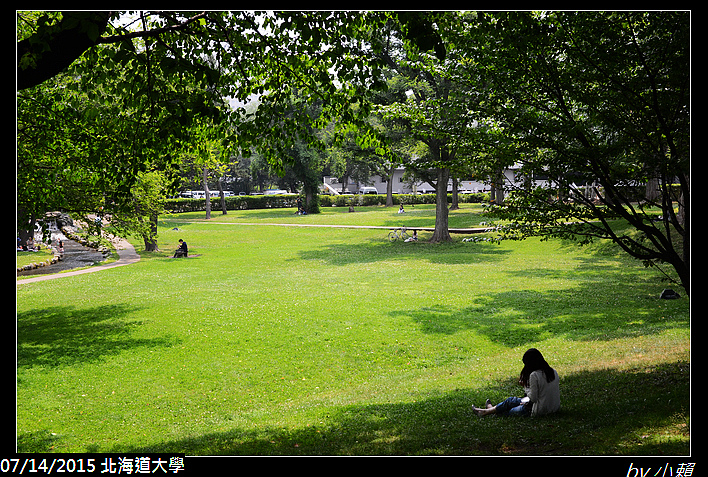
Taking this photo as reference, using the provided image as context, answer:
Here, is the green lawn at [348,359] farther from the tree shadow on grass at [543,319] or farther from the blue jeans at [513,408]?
the blue jeans at [513,408]

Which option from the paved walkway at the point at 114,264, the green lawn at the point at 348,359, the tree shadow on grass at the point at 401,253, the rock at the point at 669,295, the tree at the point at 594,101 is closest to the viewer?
the green lawn at the point at 348,359

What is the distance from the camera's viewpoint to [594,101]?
288 inches

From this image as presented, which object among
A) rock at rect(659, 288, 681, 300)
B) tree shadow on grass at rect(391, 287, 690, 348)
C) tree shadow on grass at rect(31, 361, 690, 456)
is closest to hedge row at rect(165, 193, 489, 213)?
tree shadow on grass at rect(391, 287, 690, 348)

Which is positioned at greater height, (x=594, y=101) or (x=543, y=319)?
(x=594, y=101)

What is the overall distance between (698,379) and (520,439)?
70.7 inches

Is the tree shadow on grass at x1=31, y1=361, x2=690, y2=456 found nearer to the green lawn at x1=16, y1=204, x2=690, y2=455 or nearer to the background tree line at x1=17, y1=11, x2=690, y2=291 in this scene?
the green lawn at x1=16, y1=204, x2=690, y2=455

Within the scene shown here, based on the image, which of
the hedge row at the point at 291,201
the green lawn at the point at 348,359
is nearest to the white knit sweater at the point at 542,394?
the green lawn at the point at 348,359

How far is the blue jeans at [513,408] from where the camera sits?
23.4ft

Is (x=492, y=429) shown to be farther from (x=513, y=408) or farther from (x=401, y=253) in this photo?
(x=401, y=253)

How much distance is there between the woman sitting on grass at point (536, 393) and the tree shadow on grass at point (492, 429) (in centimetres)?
13

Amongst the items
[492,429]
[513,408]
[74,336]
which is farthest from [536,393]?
[74,336]

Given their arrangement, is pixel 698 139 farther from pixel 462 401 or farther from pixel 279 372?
pixel 279 372

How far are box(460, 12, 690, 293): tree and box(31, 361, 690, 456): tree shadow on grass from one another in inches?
66.9

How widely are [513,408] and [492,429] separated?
0.82 metres
